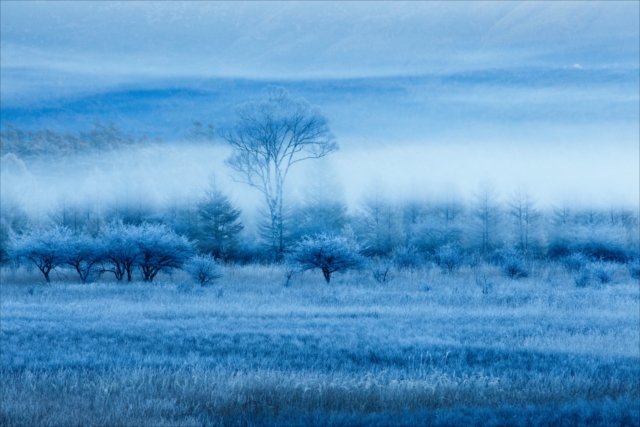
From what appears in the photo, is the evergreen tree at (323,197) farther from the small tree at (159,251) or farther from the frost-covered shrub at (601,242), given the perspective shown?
the small tree at (159,251)

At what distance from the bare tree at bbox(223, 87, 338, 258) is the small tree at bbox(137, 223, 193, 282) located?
12.4 metres

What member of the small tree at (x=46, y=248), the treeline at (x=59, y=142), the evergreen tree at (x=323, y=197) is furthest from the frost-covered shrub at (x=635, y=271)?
the treeline at (x=59, y=142)

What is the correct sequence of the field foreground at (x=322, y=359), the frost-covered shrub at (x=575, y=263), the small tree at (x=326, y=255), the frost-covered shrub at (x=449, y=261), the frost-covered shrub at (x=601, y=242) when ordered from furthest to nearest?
the frost-covered shrub at (x=601, y=242) < the frost-covered shrub at (x=575, y=263) < the frost-covered shrub at (x=449, y=261) < the small tree at (x=326, y=255) < the field foreground at (x=322, y=359)

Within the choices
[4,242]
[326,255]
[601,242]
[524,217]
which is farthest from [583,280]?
[4,242]

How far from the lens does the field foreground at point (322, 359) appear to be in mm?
7414

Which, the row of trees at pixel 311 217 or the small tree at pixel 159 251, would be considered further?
the row of trees at pixel 311 217

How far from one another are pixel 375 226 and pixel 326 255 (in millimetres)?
20514

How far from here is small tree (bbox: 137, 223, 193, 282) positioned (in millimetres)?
26875

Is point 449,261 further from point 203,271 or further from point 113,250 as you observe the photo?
point 113,250

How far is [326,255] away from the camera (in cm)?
2652

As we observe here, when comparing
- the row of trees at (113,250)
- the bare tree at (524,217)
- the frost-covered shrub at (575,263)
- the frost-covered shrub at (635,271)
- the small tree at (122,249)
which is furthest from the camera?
the bare tree at (524,217)

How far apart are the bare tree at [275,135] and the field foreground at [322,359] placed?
20876 millimetres

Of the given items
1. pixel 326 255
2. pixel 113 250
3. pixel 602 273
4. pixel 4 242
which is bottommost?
pixel 602 273

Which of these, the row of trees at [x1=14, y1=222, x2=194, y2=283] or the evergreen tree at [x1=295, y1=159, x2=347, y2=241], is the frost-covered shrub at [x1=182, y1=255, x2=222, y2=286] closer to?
the row of trees at [x1=14, y1=222, x2=194, y2=283]
